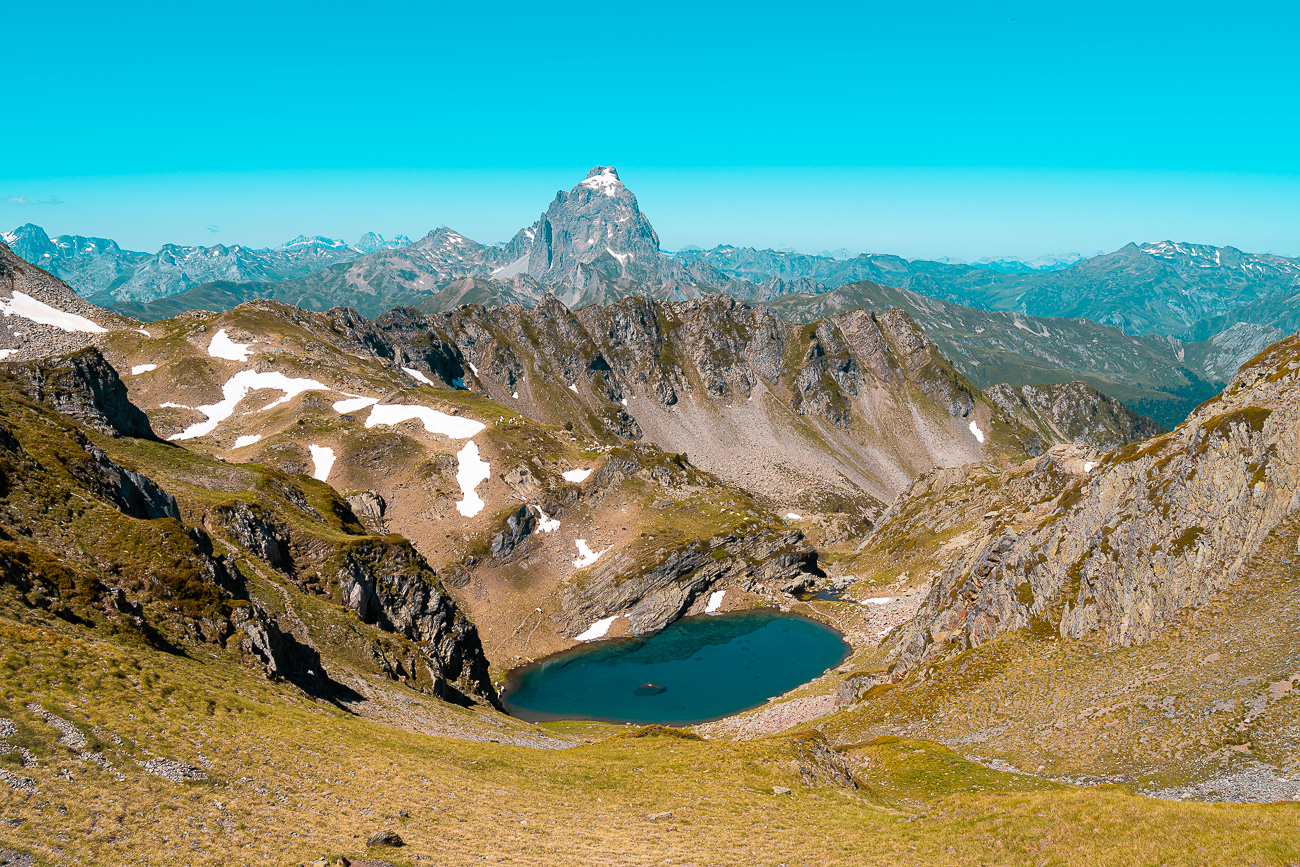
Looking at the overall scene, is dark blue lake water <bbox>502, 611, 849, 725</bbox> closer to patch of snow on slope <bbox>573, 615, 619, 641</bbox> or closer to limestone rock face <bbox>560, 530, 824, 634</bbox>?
patch of snow on slope <bbox>573, 615, 619, 641</bbox>

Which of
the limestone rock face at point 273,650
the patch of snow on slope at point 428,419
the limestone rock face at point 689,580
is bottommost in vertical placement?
the limestone rock face at point 689,580

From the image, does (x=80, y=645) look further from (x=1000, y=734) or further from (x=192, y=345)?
(x=192, y=345)

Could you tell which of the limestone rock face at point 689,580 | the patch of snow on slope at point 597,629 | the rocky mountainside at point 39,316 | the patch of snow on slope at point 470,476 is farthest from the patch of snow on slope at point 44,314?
the patch of snow on slope at point 597,629

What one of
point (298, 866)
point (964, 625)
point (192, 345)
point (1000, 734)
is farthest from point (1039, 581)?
point (192, 345)

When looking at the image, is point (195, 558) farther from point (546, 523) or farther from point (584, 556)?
point (546, 523)

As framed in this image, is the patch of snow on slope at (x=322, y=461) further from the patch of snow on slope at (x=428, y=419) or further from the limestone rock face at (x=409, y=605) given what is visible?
the limestone rock face at (x=409, y=605)
